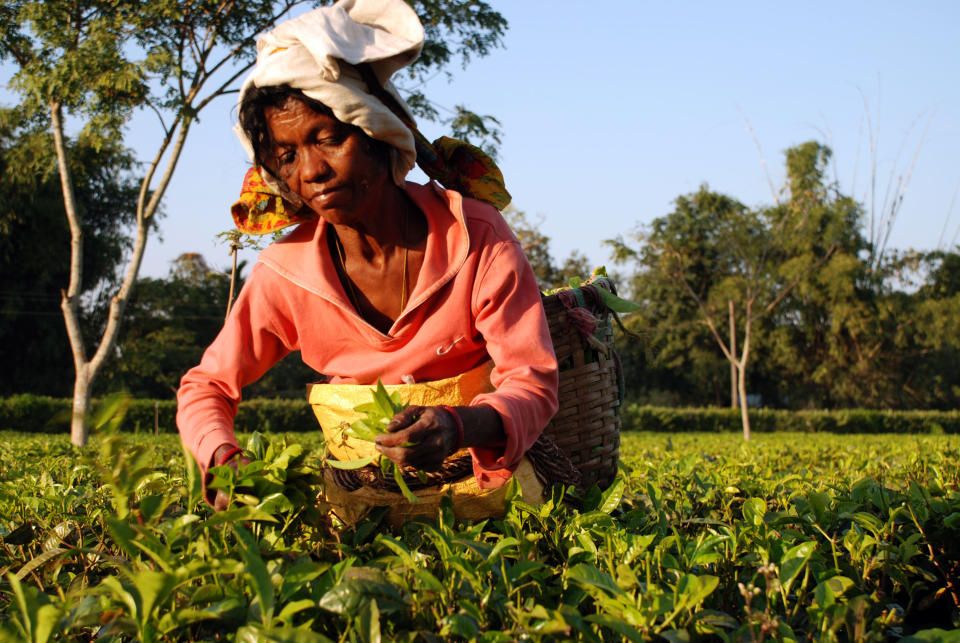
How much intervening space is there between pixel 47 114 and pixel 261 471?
11859 millimetres

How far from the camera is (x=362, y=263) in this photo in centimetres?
193

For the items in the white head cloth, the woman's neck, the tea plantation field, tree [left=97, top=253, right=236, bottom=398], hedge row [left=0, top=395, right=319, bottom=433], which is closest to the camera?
the tea plantation field

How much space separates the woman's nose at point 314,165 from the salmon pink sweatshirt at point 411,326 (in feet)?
0.85

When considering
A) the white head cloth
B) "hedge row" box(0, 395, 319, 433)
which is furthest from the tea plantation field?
"hedge row" box(0, 395, 319, 433)

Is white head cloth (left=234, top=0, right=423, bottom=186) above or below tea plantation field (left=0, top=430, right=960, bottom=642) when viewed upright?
above

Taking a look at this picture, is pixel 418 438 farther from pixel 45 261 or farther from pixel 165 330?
pixel 165 330

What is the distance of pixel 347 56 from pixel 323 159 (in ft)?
0.74

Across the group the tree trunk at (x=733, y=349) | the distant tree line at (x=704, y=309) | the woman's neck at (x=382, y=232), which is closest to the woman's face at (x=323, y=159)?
the woman's neck at (x=382, y=232)

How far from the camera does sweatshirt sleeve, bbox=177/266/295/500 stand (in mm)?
1736

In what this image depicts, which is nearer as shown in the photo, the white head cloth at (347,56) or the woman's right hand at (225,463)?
the woman's right hand at (225,463)

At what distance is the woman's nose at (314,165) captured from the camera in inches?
65.7

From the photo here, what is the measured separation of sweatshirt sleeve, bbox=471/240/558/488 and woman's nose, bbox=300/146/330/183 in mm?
424

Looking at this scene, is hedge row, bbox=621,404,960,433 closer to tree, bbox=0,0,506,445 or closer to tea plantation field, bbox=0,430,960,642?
tree, bbox=0,0,506,445

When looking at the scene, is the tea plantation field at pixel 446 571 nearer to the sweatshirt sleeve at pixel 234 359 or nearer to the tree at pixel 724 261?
the sweatshirt sleeve at pixel 234 359
